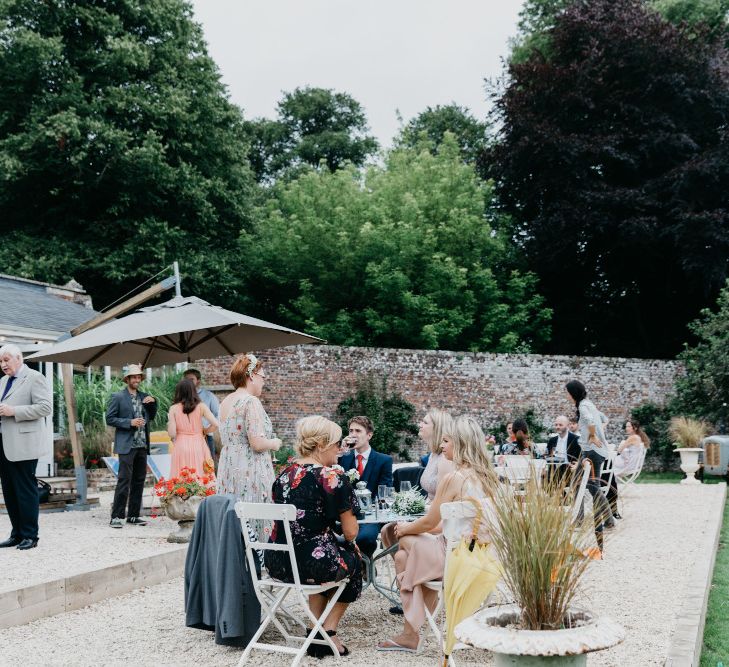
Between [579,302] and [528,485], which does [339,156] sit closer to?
[579,302]

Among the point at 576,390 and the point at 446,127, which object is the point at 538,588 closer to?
the point at 576,390

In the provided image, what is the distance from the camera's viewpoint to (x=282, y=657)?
4.96 m

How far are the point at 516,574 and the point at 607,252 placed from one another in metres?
22.4

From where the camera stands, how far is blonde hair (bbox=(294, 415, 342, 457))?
4.96m

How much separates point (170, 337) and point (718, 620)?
7085 millimetres

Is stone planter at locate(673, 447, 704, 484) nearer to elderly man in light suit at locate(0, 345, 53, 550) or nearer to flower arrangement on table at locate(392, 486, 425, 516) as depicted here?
flower arrangement on table at locate(392, 486, 425, 516)

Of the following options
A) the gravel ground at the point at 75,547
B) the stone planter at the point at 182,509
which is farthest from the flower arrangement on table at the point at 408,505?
the stone planter at the point at 182,509

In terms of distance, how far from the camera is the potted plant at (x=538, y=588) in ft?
10.7

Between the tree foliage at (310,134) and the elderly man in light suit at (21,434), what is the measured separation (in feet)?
87.0

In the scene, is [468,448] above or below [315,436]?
below

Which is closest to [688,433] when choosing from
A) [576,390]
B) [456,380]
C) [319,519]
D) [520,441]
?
[456,380]

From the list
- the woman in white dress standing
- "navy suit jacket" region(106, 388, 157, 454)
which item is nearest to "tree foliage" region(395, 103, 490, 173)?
"navy suit jacket" region(106, 388, 157, 454)

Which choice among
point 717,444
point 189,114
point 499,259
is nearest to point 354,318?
point 499,259

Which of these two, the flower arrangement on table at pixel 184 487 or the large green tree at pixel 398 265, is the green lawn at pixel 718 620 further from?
the large green tree at pixel 398 265
